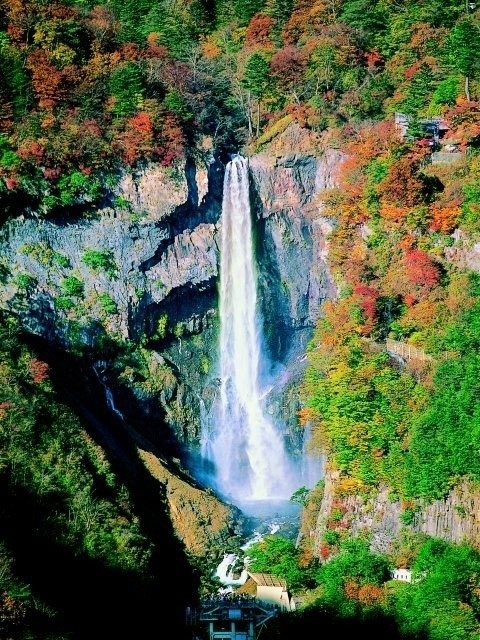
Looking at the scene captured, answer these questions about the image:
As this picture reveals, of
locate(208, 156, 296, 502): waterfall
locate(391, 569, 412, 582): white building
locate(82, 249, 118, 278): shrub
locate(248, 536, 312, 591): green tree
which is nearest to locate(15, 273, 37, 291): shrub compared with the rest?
locate(82, 249, 118, 278): shrub

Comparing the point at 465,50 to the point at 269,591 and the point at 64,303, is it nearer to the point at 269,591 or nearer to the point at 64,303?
the point at 64,303

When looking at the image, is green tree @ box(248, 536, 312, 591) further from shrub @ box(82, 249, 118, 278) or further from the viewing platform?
shrub @ box(82, 249, 118, 278)

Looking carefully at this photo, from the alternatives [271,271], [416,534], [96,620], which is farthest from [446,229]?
[96,620]

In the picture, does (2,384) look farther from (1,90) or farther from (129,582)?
(1,90)

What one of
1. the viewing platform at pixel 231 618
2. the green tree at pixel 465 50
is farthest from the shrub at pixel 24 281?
the green tree at pixel 465 50

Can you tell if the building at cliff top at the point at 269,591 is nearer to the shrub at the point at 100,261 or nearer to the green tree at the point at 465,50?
the shrub at the point at 100,261

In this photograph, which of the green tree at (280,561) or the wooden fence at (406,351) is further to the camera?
the wooden fence at (406,351)

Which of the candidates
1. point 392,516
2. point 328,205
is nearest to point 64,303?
point 328,205

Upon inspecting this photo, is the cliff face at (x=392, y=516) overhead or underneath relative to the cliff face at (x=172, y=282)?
underneath
